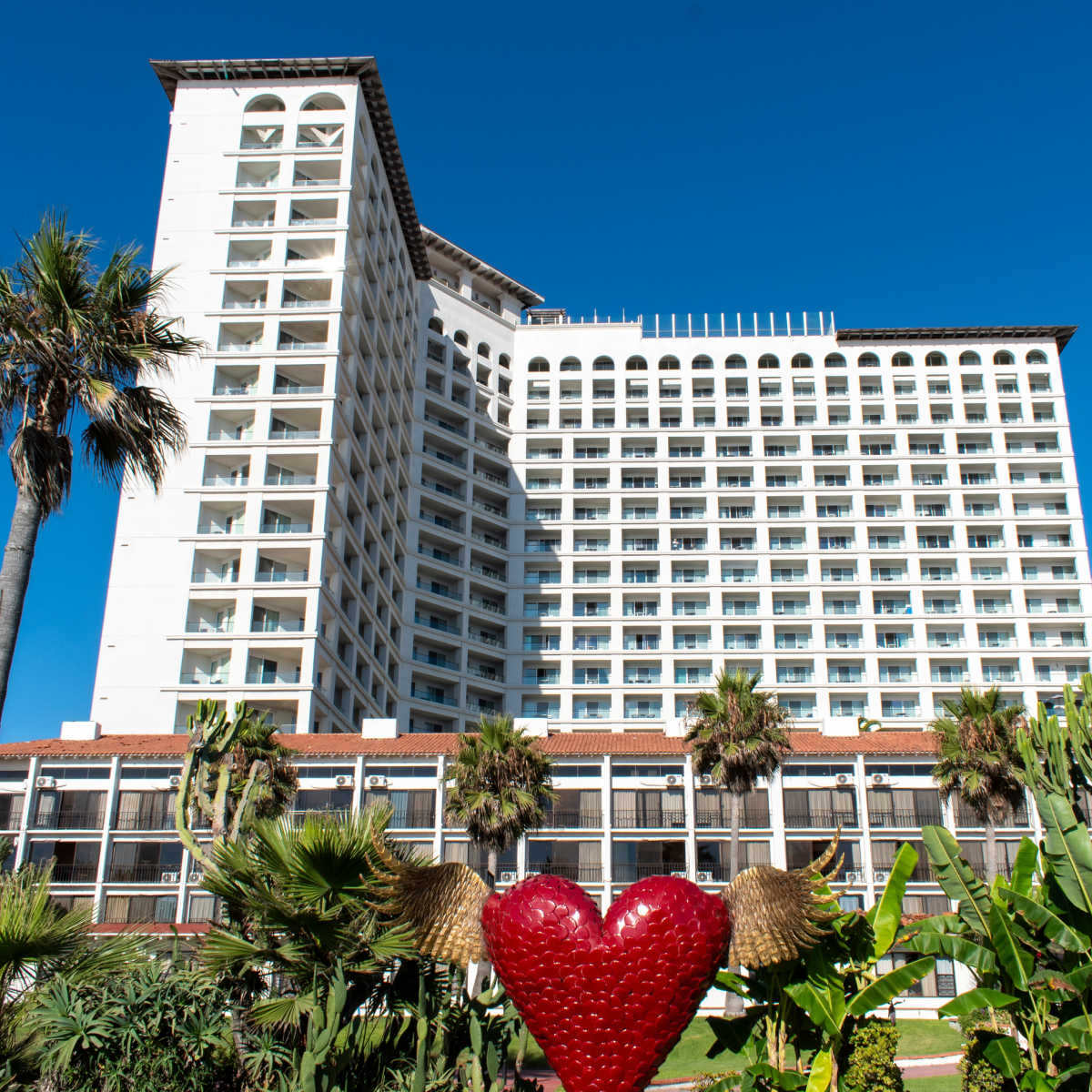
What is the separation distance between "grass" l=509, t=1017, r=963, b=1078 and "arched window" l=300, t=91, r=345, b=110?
62.5 meters


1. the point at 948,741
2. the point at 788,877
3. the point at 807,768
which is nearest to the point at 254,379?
the point at 807,768

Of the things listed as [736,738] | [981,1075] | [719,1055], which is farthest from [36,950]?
[736,738]

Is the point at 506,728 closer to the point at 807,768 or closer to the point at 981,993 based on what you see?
the point at 981,993

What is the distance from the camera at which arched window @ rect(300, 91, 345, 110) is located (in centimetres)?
7531

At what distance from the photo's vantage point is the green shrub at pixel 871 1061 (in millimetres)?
20891

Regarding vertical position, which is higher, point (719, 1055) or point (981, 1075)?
point (981, 1075)

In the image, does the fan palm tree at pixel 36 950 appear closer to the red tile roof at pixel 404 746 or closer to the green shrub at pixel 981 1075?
the green shrub at pixel 981 1075

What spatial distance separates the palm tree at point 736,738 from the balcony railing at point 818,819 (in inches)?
532

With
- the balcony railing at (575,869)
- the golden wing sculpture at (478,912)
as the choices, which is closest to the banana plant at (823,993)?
the golden wing sculpture at (478,912)

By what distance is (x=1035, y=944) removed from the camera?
64.9 ft

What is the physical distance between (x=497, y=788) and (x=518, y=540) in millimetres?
62353

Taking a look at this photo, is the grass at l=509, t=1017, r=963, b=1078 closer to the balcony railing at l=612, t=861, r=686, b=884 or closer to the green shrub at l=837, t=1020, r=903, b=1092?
the green shrub at l=837, t=1020, r=903, b=1092

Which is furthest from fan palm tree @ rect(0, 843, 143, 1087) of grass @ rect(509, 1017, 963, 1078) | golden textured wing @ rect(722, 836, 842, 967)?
grass @ rect(509, 1017, 963, 1078)

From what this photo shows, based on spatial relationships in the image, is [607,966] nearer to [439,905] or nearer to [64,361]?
[439,905]
